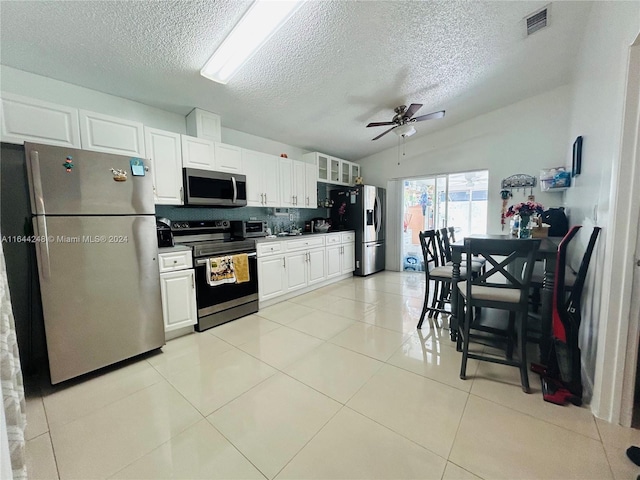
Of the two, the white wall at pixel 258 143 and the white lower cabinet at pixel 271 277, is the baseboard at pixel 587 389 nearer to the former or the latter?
the white lower cabinet at pixel 271 277

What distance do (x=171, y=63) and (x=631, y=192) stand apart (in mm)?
3313

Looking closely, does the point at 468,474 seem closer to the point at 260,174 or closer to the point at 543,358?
the point at 543,358

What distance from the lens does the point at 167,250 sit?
2.39 metres

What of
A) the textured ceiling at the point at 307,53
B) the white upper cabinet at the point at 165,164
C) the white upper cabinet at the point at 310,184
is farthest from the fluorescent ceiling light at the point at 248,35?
the white upper cabinet at the point at 310,184

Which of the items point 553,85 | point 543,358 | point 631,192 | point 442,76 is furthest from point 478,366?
point 553,85

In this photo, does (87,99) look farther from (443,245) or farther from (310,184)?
(443,245)

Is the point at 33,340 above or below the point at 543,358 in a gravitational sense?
above

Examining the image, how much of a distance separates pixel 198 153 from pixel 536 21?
3552 mm

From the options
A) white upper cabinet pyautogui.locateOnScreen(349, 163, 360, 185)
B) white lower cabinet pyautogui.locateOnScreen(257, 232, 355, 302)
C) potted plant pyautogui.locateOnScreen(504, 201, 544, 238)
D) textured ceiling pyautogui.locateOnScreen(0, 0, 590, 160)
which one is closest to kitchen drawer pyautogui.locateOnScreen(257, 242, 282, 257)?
white lower cabinet pyautogui.locateOnScreen(257, 232, 355, 302)

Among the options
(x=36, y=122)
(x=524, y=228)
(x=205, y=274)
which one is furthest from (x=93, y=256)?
(x=524, y=228)

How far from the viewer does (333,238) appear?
445 cm

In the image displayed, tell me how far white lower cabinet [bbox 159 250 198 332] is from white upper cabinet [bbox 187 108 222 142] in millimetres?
1463

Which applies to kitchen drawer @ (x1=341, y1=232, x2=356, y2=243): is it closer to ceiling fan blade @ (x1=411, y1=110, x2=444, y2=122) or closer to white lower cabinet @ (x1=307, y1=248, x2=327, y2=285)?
white lower cabinet @ (x1=307, y1=248, x2=327, y2=285)

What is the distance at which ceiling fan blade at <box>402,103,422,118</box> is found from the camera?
2838 mm
